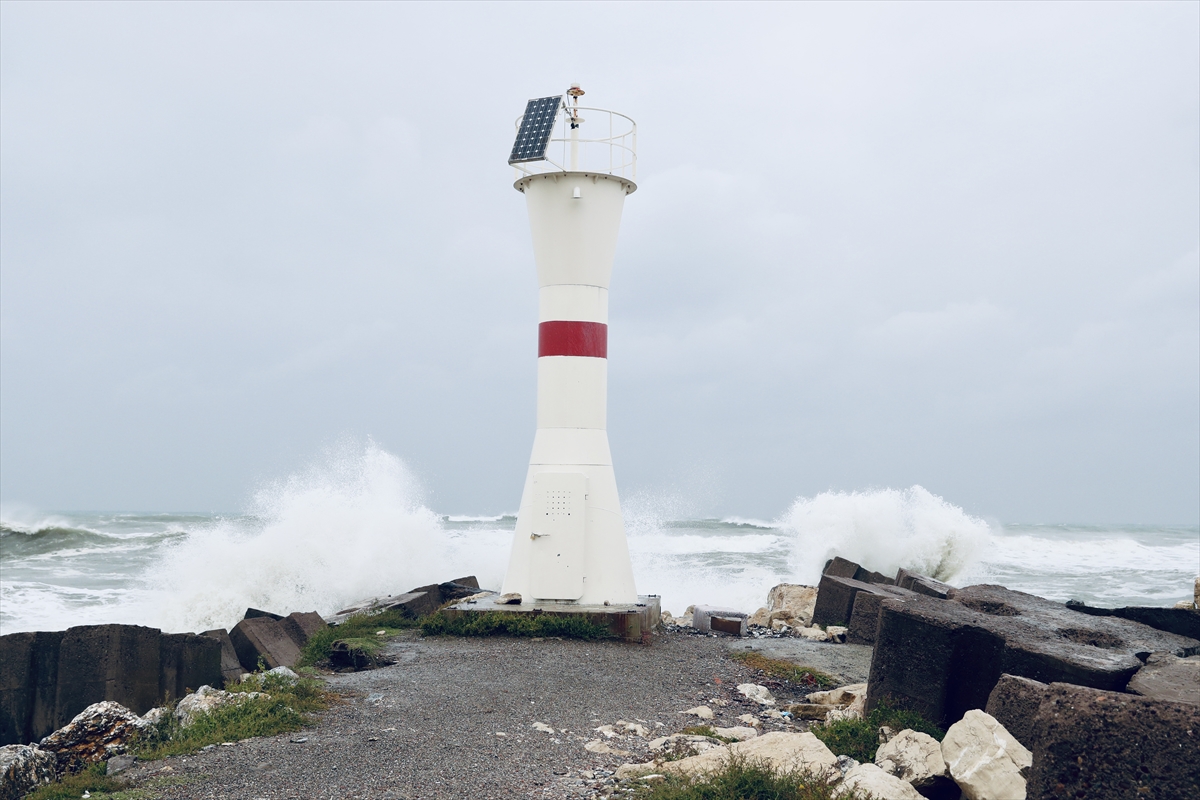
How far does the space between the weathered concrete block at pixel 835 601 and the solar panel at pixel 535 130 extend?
650 cm

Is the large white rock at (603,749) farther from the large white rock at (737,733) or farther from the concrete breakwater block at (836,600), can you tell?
the concrete breakwater block at (836,600)

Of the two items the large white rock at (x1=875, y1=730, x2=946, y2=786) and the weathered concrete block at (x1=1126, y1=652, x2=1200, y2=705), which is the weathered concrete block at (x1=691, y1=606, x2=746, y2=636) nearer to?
the weathered concrete block at (x1=1126, y1=652, x2=1200, y2=705)

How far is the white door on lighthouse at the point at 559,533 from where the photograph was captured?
10.7 metres

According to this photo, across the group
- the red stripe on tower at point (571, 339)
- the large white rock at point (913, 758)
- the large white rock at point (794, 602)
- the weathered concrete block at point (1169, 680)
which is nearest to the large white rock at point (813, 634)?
the large white rock at point (794, 602)

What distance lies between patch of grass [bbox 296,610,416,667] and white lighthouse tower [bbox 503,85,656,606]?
1575mm

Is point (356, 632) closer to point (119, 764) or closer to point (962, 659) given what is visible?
point (119, 764)

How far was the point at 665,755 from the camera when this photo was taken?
5.73 m

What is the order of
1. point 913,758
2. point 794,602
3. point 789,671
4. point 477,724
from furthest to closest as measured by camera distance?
point 794,602, point 789,671, point 477,724, point 913,758

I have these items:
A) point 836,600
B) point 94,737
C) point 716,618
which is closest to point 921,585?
point 836,600

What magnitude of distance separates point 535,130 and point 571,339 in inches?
95.7

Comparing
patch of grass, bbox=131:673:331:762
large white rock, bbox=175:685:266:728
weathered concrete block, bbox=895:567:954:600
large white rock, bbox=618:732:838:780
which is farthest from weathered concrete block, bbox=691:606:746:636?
large white rock, bbox=175:685:266:728

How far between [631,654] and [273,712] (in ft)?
12.7

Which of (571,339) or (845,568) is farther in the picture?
(845,568)

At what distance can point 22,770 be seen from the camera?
19.5ft
